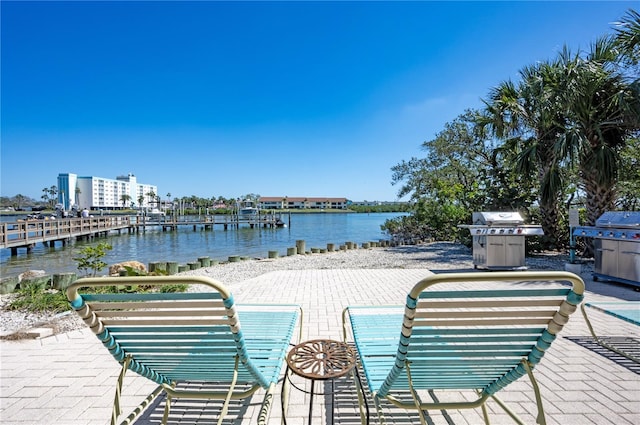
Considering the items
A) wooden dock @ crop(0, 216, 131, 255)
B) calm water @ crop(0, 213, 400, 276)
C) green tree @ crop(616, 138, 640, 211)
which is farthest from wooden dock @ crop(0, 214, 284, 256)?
green tree @ crop(616, 138, 640, 211)

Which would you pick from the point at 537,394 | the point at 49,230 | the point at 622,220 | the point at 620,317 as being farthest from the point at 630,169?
the point at 49,230

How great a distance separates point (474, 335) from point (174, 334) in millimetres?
1508

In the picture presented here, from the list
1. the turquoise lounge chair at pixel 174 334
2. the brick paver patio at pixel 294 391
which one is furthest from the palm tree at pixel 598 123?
the turquoise lounge chair at pixel 174 334

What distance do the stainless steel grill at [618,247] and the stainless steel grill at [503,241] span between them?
1.10 metres

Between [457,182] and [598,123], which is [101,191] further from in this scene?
[598,123]

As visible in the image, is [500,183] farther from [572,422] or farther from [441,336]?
[441,336]

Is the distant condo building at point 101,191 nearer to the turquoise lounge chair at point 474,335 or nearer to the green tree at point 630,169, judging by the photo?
the green tree at point 630,169

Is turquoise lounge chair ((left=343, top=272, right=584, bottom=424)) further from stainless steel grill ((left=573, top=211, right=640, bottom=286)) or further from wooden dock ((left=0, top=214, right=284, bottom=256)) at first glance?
wooden dock ((left=0, top=214, right=284, bottom=256))

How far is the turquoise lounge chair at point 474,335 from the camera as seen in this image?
4.33 ft

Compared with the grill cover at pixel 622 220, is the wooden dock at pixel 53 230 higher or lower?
lower

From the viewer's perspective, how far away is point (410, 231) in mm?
15375

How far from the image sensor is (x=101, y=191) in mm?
109312

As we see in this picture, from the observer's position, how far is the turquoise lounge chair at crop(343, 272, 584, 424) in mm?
1321

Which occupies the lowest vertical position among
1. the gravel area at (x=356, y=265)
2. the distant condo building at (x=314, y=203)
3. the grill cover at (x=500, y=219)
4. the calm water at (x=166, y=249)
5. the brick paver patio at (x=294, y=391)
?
the calm water at (x=166, y=249)
